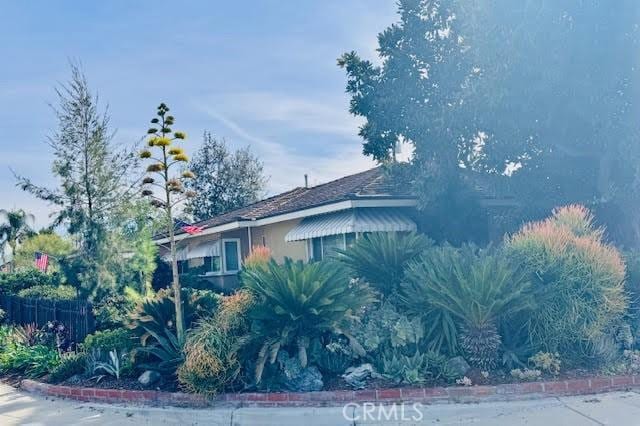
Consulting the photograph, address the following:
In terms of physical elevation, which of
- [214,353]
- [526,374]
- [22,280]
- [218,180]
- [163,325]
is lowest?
[526,374]

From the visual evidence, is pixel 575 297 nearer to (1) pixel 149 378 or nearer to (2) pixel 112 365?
(1) pixel 149 378

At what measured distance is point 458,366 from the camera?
9156 mm

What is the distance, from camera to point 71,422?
28.4 feet

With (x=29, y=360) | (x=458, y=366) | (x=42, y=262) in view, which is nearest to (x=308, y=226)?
(x=29, y=360)

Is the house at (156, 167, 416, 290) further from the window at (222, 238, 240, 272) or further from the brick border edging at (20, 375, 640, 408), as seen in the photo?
the brick border edging at (20, 375, 640, 408)

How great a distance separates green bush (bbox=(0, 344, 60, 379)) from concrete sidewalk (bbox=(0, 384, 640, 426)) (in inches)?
104

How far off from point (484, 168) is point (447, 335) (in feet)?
34.0

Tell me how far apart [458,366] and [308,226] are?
453 inches

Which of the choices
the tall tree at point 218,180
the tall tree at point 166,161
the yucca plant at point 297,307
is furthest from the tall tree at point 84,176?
the tall tree at point 218,180

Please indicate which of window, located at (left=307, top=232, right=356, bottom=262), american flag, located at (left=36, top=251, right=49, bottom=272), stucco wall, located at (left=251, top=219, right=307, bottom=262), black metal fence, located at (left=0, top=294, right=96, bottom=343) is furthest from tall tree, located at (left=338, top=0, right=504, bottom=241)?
american flag, located at (left=36, top=251, right=49, bottom=272)

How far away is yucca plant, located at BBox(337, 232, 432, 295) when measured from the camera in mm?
11539

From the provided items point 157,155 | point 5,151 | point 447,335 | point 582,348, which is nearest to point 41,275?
point 5,151

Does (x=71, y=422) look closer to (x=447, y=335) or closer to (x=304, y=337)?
(x=304, y=337)

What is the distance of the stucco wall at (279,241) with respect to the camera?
2204 centimetres
